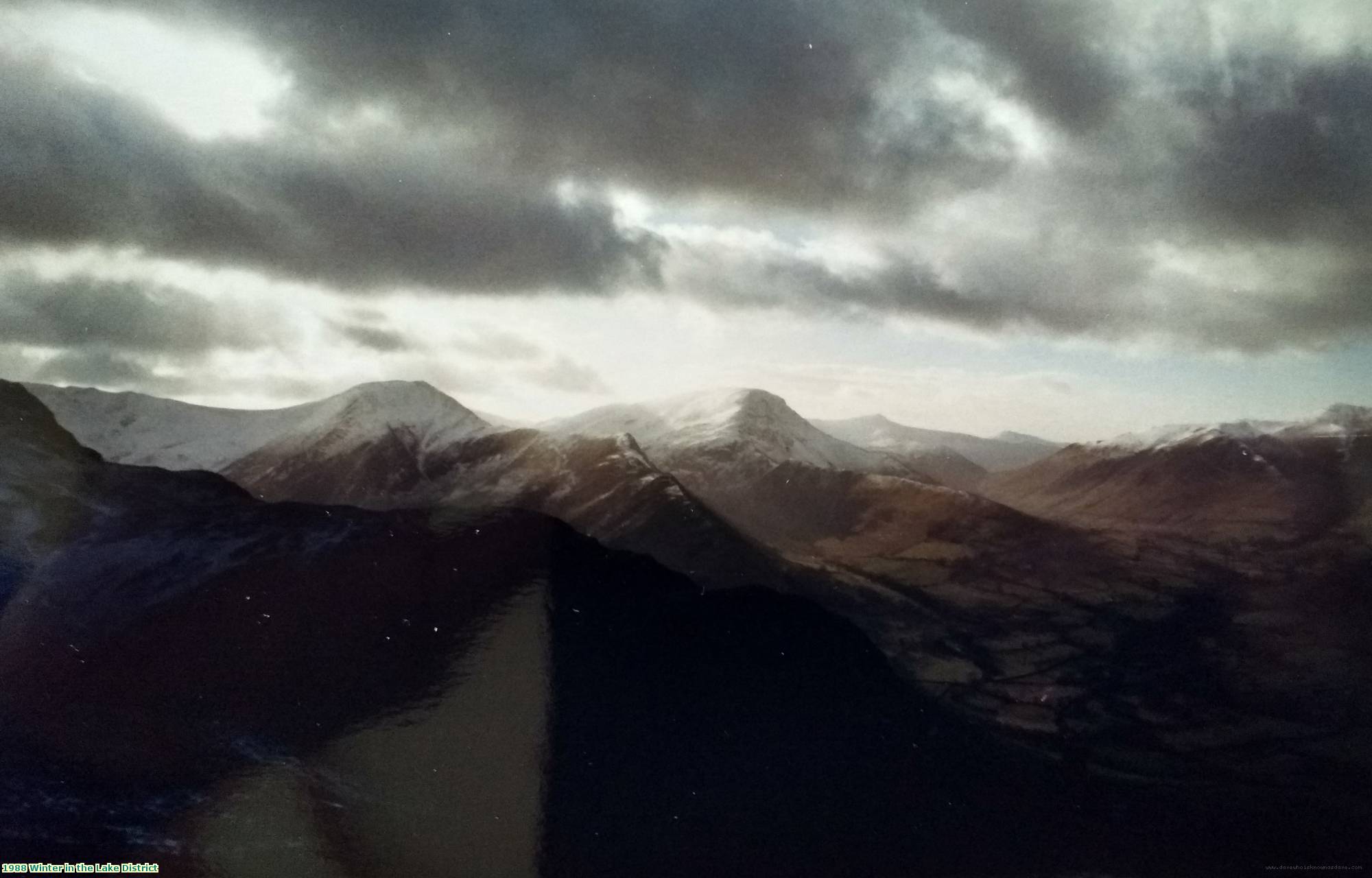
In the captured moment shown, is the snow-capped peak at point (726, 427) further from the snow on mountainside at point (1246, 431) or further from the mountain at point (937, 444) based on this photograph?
the snow on mountainside at point (1246, 431)

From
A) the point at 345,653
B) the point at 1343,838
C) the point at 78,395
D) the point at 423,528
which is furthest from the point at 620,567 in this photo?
the point at 78,395

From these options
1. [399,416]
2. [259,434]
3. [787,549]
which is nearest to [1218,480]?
[787,549]

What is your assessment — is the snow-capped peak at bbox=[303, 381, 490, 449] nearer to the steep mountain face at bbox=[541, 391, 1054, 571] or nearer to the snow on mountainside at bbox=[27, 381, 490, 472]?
the snow on mountainside at bbox=[27, 381, 490, 472]

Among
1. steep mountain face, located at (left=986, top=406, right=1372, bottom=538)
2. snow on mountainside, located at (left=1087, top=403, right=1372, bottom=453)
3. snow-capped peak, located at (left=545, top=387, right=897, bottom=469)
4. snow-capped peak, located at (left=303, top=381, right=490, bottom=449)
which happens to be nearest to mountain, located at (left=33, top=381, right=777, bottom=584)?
snow-capped peak, located at (left=303, top=381, right=490, bottom=449)

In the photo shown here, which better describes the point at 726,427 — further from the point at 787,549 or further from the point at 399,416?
the point at 399,416

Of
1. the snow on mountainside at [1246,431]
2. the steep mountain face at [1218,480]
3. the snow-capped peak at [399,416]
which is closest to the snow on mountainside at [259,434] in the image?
the snow-capped peak at [399,416]

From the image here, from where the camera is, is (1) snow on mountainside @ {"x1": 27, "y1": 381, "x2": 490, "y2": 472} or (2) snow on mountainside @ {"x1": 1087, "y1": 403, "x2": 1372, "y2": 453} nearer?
(2) snow on mountainside @ {"x1": 1087, "y1": 403, "x2": 1372, "y2": 453}

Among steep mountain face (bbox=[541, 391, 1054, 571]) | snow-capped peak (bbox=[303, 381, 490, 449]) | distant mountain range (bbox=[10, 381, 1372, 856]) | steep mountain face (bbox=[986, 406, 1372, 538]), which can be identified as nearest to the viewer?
distant mountain range (bbox=[10, 381, 1372, 856])
